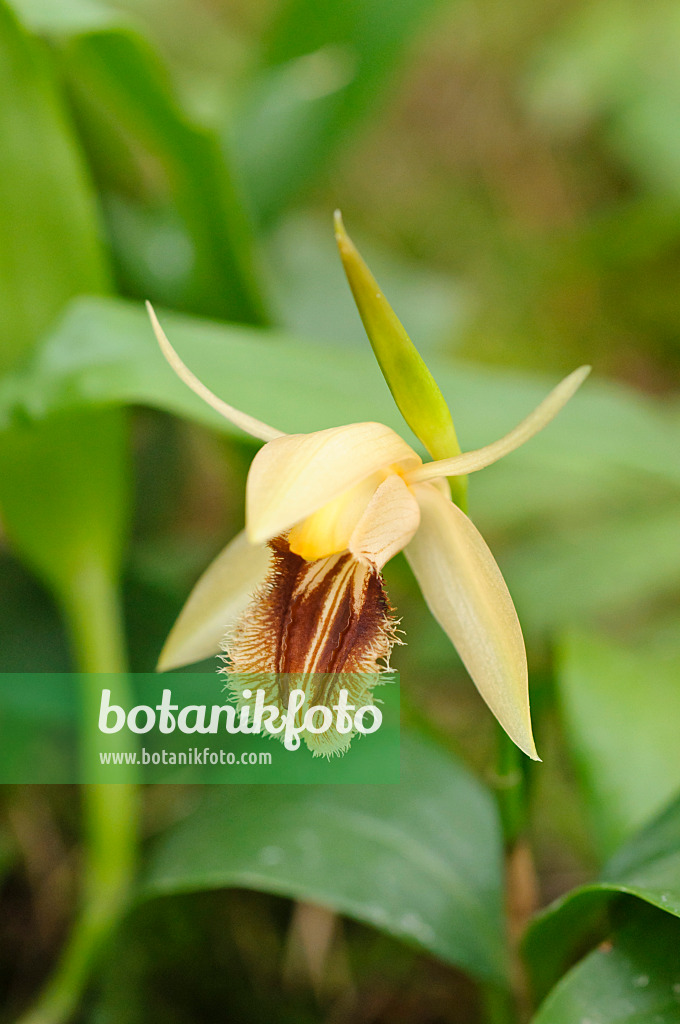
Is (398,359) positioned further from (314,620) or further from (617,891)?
(617,891)

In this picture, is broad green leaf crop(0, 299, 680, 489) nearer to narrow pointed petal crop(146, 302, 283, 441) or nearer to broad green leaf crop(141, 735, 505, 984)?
narrow pointed petal crop(146, 302, 283, 441)

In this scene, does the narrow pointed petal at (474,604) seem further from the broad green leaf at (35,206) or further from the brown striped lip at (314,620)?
the broad green leaf at (35,206)

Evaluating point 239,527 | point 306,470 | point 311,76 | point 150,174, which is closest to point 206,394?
point 306,470

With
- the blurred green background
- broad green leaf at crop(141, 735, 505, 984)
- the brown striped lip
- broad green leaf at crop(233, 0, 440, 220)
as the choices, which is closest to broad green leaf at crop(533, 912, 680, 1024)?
the blurred green background

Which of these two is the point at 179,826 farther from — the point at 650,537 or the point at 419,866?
the point at 650,537

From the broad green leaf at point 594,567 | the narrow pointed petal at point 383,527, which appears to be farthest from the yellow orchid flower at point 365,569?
the broad green leaf at point 594,567
